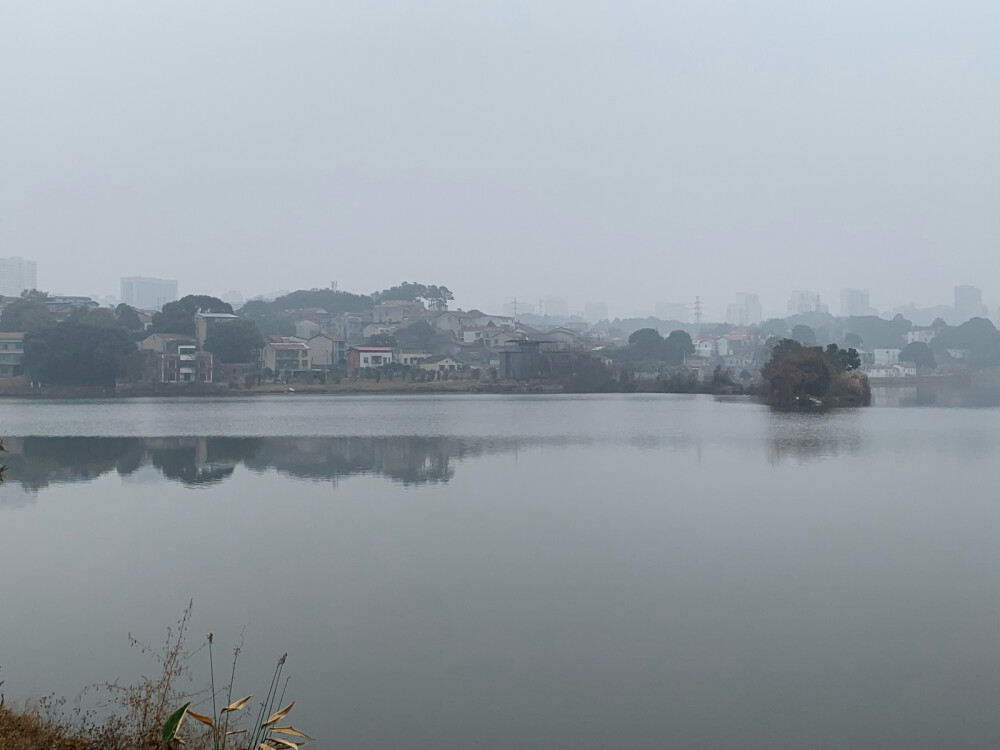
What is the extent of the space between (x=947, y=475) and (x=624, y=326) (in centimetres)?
9784

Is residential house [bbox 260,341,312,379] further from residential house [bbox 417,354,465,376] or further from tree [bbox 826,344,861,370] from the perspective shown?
tree [bbox 826,344,861,370]

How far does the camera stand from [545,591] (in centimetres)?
610

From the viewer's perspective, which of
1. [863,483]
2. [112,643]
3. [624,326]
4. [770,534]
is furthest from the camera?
[624,326]

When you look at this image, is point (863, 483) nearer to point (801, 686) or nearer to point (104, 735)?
point (801, 686)

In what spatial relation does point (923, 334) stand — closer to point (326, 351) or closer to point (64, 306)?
point (326, 351)

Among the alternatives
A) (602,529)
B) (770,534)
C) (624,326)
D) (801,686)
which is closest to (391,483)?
(602,529)

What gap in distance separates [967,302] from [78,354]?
11072cm

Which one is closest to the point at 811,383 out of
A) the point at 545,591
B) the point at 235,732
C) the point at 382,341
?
the point at 382,341

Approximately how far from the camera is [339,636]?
17.1 feet

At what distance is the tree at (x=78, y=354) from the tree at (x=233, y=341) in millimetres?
3898

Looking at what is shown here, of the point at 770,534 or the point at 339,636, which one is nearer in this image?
the point at 339,636

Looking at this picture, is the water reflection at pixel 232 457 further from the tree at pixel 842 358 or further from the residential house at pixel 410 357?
the residential house at pixel 410 357

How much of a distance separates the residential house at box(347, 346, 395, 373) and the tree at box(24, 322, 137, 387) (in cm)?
899

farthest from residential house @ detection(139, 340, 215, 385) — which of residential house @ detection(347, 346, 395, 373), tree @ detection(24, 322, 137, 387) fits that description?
residential house @ detection(347, 346, 395, 373)
